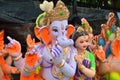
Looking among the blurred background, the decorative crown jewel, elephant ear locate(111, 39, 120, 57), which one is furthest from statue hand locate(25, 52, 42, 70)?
the blurred background

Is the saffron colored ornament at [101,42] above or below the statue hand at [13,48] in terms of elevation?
below

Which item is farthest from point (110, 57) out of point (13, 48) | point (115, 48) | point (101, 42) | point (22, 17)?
point (22, 17)

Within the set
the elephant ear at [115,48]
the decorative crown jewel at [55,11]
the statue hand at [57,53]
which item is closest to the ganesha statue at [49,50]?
the decorative crown jewel at [55,11]

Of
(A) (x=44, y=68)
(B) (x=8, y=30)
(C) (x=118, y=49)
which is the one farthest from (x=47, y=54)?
(B) (x=8, y=30)

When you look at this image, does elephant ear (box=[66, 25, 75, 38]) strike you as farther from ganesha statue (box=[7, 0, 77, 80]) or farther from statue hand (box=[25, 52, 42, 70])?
statue hand (box=[25, 52, 42, 70])

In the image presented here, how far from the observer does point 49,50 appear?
9.30 feet

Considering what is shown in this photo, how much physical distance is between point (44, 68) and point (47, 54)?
126mm

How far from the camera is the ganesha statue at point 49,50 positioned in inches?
107

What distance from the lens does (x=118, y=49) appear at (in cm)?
313

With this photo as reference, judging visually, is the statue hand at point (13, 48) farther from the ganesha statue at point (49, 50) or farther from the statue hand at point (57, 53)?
the statue hand at point (57, 53)

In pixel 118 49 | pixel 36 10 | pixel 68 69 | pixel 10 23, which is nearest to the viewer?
pixel 68 69

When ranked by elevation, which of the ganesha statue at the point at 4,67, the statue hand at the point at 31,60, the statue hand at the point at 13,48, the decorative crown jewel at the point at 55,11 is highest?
the decorative crown jewel at the point at 55,11

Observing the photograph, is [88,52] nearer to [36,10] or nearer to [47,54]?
[47,54]

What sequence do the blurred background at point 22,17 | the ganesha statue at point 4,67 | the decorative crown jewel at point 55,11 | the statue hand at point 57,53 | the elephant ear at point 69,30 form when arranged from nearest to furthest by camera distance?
the statue hand at point 57,53, the decorative crown jewel at point 55,11, the elephant ear at point 69,30, the ganesha statue at point 4,67, the blurred background at point 22,17
